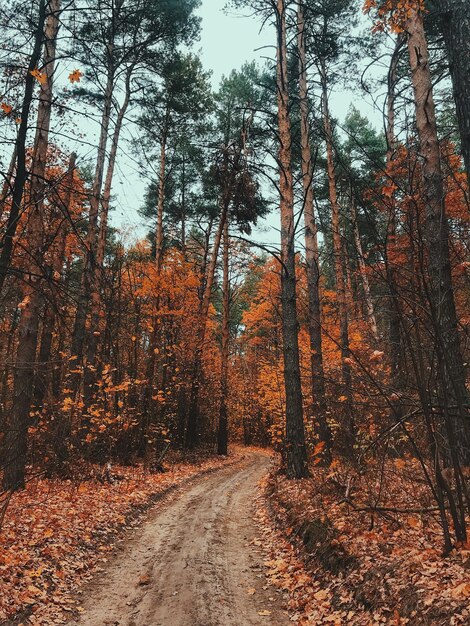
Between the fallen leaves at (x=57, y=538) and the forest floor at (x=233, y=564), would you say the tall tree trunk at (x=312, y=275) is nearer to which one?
the forest floor at (x=233, y=564)

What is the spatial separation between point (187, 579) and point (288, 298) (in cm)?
566

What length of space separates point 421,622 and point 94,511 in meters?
5.65

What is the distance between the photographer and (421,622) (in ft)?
9.74

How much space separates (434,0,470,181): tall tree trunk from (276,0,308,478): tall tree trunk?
4497 mm

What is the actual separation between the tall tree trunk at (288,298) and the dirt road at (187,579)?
1.55 m

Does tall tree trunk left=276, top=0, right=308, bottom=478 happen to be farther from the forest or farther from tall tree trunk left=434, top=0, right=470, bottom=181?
tall tree trunk left=434, top=0, right=470, bottom=181

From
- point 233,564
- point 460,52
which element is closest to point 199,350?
point 233,564

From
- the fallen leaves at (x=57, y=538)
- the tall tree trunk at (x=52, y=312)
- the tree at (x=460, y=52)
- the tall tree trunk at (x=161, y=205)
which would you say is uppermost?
the tall tree trunk at (x=161, y=205)

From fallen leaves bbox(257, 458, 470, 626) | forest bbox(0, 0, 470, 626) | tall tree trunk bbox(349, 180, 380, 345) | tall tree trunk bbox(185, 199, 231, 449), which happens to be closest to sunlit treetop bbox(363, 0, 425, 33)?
forest bbox(0, 0, 470, 626)

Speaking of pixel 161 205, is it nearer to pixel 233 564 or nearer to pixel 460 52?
pixel 460 52

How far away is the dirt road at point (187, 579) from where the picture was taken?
4.01 meters

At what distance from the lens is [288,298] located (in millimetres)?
8930

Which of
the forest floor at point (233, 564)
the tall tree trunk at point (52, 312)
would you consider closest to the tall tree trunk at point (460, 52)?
the forest floor at point (233, 564)

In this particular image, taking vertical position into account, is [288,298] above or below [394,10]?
below
